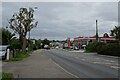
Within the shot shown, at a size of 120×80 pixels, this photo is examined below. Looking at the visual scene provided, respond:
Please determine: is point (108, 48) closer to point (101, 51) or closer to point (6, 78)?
point (101, 51)

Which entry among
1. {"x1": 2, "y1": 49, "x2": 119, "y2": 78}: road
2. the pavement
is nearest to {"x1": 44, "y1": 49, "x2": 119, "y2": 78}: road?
{"x1": 2, "y1": 49, "x2": 119, "y2": 78}: road

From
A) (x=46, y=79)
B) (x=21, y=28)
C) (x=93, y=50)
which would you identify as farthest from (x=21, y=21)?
(x=46, y=79)

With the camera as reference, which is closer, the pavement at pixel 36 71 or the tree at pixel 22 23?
the pavement at pixel 36 71

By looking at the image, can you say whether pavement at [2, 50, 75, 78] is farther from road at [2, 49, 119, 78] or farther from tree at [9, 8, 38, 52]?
tree at [9, 8, 38, 52]

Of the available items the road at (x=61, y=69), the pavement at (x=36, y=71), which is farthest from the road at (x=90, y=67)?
the pavement at (x=36, y=71)

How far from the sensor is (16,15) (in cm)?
4950

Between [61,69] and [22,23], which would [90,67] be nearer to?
[61,69]

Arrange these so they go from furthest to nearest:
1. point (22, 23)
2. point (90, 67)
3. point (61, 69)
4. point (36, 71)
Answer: point (22, 23), point (90, 67), point (61, 69), point (36, 71)

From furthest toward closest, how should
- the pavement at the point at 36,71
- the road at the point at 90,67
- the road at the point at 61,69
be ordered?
1. the road at the point at 90,67
2. the road at the point at 61,69
3. the pavement at the point at 36,71

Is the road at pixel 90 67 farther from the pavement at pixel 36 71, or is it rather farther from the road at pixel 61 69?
the pavement at pixel 36 71

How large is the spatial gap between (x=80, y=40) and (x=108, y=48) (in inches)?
4279

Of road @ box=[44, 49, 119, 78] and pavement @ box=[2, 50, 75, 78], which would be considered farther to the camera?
road @ box=[44, 49, 119, 78]

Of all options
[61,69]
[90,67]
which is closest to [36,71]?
[61,69]

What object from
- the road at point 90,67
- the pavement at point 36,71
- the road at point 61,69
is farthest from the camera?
the road at point 90,67
